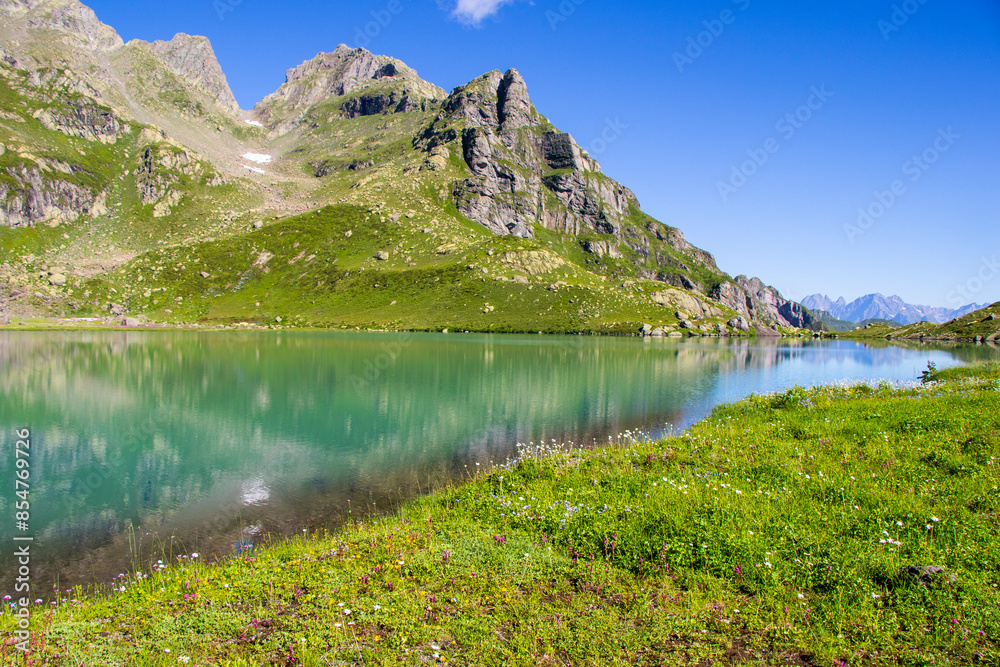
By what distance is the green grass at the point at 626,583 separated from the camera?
737cm

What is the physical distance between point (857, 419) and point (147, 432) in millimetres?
37665

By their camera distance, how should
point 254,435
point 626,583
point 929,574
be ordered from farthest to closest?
point 254,435 < point 626,583 < point 929,574

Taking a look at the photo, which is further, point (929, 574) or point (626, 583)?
point (626, 583)

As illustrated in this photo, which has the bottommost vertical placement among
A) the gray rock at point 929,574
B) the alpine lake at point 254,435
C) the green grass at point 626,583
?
the alpine lake at point 254,435

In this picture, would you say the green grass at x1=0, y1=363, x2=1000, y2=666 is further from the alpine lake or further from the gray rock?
the alpine lake

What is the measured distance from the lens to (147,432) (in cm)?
2817

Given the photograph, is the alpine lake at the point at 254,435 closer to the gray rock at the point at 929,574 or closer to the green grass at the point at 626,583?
the green grass at the point at 626,583

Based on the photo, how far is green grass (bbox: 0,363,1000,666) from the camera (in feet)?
24.2

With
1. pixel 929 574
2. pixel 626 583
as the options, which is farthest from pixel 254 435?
pixel 929 574

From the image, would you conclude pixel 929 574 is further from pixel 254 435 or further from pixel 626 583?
pixel 254 435

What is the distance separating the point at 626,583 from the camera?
30.8 ft

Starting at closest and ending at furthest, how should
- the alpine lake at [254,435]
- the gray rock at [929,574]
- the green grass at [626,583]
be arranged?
the green grass at [626,583], the gray rock at [929,574], the alpine lake at [254,435]

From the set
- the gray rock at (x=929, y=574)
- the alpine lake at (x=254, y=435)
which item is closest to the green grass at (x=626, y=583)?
the gray rock at (x=929, y=574)

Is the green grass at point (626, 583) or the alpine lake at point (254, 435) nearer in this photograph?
the green grass at point (626, 583)
